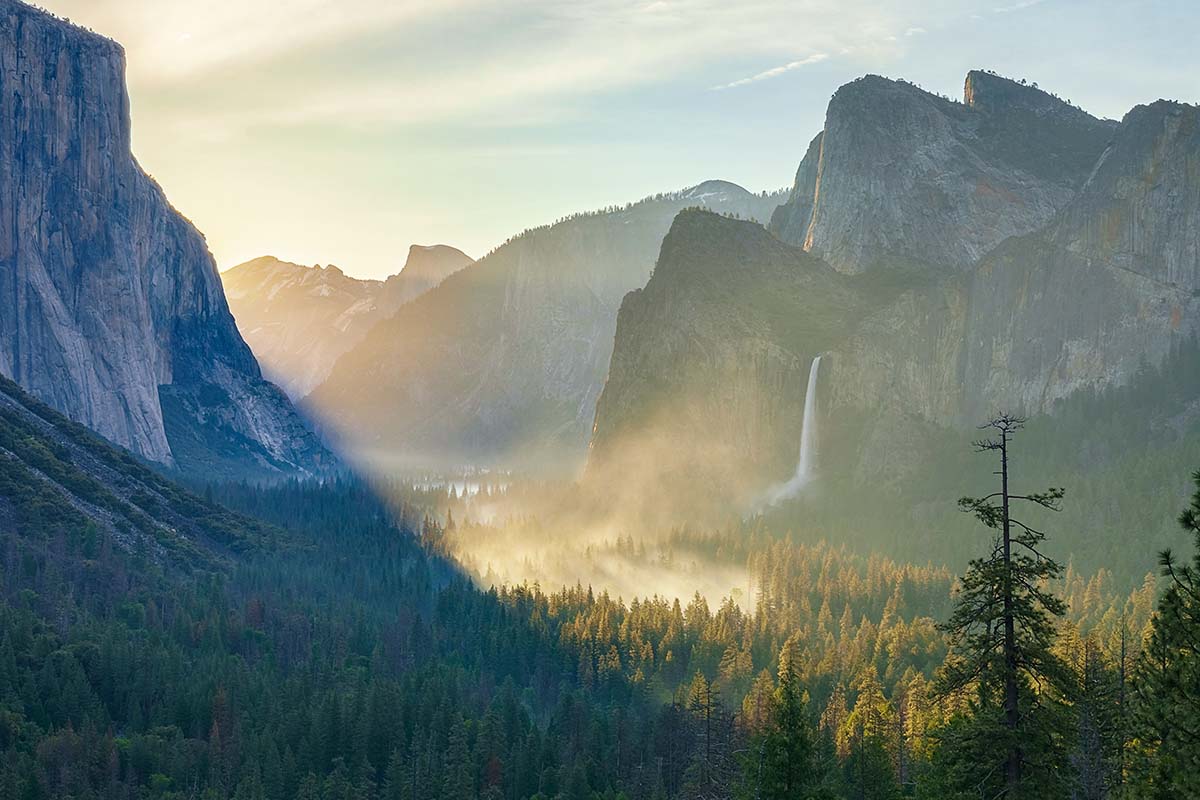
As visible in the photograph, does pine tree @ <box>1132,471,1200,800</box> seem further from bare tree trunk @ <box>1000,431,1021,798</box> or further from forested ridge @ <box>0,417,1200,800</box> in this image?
bare tree trunk @ <box>1000,431,1021,798</box>

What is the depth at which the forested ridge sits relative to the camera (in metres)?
53.2

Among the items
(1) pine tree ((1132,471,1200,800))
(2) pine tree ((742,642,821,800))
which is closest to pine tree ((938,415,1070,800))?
(1) pine tree ((1132,471,1200,800))

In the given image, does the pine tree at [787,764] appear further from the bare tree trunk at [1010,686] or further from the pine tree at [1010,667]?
the bare tree trunk at [1010,686]

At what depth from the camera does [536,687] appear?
13888cm

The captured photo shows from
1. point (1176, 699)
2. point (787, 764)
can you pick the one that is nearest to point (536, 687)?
point (787, 764)

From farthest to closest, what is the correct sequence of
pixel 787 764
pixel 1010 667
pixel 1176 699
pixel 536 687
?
pixel 536 687
pixel 787 764
pixel 1010 667
pixel 1176 699

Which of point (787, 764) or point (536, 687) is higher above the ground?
point (787, 764)

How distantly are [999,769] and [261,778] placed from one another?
231 feet

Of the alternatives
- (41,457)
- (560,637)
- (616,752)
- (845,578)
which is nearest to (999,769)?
(616,752)

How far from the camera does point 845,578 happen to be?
557 ft

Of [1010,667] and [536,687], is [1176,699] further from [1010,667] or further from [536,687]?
[536,687]

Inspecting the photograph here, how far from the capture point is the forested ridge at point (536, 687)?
5319 cm

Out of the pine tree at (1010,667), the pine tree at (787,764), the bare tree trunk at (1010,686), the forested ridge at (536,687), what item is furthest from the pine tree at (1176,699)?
the pine tree at (787,764)

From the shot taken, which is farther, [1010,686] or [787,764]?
[787,764]
